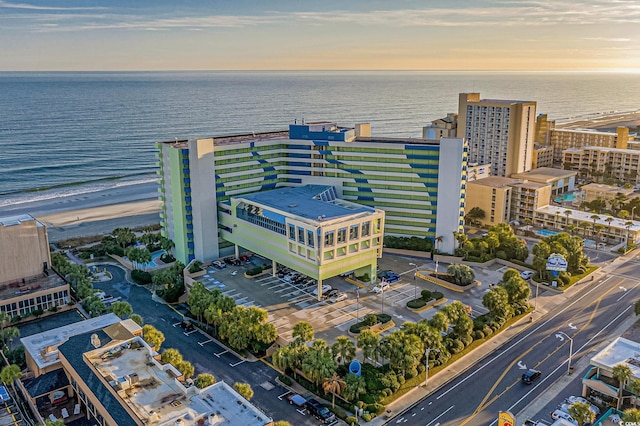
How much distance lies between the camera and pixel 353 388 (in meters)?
54.7

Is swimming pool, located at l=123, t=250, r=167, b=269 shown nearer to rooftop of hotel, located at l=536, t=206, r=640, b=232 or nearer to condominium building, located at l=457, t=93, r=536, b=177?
rooftop of hotel, located at l=536, t=206, r=640, b=232

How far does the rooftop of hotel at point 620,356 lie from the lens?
5597 centimetres

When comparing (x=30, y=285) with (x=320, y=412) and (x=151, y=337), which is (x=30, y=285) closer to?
(x=151, y=337)

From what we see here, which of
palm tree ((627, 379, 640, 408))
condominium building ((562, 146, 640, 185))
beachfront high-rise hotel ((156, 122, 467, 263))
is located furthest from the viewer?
condominium building ((562, 146, 640, 185))

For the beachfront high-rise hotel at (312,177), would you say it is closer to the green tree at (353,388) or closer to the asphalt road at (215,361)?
the asphalt road at (215,361)

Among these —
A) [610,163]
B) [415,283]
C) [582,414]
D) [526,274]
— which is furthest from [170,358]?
[610,163]

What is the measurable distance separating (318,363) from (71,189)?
132m

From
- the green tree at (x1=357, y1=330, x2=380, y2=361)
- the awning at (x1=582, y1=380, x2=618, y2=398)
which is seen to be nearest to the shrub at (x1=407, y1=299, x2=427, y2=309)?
the green tree at (x1=357, y1=330, x2=380, y2=361)

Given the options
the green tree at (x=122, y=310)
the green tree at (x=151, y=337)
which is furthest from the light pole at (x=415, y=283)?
the green tree at (x=122, y=310)

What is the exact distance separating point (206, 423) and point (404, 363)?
24.2 m

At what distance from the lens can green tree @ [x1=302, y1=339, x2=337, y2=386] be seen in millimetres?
56156

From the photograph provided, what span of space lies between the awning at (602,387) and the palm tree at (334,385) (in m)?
26.2

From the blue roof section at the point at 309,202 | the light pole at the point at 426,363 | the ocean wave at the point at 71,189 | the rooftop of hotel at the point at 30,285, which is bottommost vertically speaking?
the light pole at the point at 426,363

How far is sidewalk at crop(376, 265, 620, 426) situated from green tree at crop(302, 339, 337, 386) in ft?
22.8
